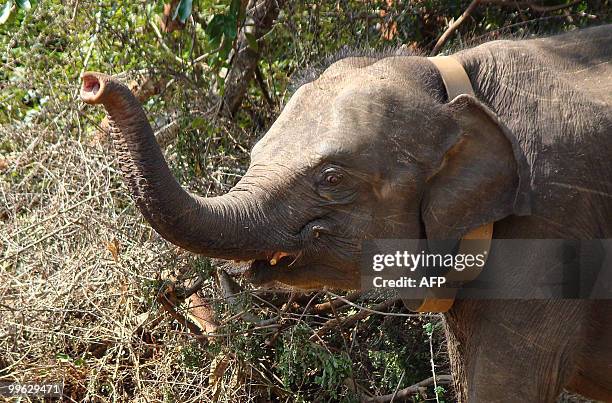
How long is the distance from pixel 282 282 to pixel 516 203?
2.43ft

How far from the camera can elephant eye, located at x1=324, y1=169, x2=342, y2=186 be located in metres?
3.18

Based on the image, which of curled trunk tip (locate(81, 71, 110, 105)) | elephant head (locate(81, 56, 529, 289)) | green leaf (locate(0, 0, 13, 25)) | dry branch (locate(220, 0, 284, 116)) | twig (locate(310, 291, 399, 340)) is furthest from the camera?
dry branch (locate(220, 0, 284, 116))

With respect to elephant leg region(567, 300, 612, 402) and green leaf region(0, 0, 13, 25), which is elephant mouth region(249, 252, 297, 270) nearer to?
elephant leg region(567, 300, 612, 402)

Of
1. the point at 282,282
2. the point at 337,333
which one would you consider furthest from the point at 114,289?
the point at 282,282

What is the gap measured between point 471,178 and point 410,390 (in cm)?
220

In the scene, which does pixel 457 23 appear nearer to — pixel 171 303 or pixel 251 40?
pixel 251 40

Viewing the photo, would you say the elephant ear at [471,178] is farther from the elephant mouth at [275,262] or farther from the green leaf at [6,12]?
the green leaf at [6,12]

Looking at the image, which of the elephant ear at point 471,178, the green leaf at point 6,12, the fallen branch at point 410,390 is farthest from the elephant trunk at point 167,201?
the fallen branch at point 410,390

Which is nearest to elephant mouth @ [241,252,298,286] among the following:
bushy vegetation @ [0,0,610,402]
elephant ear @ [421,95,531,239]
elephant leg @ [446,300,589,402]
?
elephant ear @ [421,95,531,239]

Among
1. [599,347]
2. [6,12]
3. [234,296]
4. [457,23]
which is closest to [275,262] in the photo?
[599,347]

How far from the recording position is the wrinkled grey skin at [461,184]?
10.5ft

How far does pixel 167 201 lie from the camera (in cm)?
291

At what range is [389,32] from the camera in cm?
602

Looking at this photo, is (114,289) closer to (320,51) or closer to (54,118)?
(54,118)
